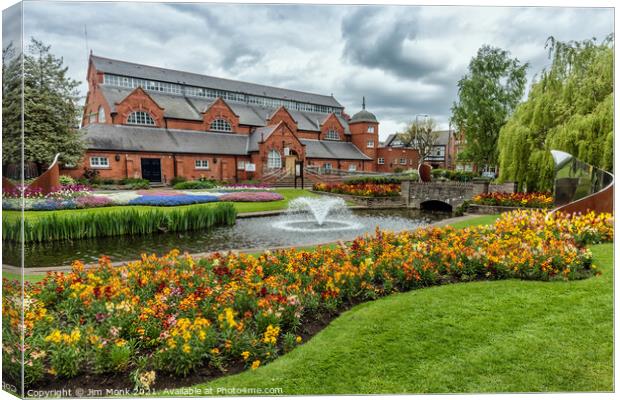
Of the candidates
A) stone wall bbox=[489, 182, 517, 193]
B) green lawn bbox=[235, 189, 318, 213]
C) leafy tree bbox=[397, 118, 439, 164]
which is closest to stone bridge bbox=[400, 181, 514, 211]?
stone wall bbox=[489, 182, 517, 193]

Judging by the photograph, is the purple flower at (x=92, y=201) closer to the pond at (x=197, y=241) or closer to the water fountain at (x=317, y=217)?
the pond at (x=197, y=241)

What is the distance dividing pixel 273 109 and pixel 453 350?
4903 millimetres

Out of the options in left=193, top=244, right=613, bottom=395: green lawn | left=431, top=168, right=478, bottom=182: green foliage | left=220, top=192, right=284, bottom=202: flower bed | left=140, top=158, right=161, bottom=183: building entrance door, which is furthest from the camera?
left=431, top=168, right=478, bottom=182: green foliage

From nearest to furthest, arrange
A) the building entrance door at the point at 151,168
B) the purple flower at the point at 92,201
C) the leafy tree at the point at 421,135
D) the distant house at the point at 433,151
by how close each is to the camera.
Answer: the purple flower at the point at 92,201 → the leafy tree at the point at 421,135 → the building entrance door at the point at 151,168 → the distant house at the point at 433,151

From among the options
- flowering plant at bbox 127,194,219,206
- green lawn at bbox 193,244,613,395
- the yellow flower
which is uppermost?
flowering plant at bbox 127,194,219,206

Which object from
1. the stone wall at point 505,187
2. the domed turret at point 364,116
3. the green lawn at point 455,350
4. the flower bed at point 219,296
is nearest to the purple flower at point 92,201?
the flower bed at point 219,296

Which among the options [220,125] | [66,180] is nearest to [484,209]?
[220,125]

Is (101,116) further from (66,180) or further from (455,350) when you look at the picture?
(455,350)

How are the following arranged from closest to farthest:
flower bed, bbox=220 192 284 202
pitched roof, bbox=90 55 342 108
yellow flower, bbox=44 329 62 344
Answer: yellow flower, bbox=44 329 62 344 → pitched roof, bbox=90 55 342 108 → flower bed, bbox=220 192 284 202

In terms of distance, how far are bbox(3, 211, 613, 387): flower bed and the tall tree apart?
2.73 m

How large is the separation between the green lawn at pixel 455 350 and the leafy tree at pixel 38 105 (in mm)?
3061

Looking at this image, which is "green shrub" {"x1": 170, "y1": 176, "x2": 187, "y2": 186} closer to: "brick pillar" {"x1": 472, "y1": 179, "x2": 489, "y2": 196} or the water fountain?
the water fountain

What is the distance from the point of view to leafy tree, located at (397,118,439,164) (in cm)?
624

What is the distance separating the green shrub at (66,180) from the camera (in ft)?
14.8
